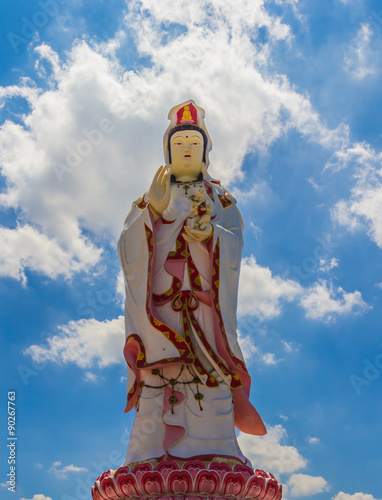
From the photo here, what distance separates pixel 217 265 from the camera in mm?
9508

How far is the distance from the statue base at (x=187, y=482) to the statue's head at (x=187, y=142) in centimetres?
434

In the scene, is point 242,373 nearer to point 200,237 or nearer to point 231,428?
point 231,428

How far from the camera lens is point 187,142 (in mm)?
10500

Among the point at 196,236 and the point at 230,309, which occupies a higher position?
the point at 196,236

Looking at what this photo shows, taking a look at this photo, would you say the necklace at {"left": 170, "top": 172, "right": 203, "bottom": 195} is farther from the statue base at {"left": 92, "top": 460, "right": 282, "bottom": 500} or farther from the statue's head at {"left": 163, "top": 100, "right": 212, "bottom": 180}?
the statue base at {"left": 92, "top": 460, "right": 282, "bottom": 500}

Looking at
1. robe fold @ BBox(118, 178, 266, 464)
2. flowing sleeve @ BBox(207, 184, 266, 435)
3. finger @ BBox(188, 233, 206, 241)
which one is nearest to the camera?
robe fold @ BBox(118, 178, 266, 464)

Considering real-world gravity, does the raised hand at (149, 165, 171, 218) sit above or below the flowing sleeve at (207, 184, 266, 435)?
above

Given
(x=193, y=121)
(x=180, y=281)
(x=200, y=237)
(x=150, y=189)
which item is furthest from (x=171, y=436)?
(x=193, y=121)

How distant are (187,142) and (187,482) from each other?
4.94 meters

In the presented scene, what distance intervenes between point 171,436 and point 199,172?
13.1ft

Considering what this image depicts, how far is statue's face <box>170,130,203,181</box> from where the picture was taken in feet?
34.3

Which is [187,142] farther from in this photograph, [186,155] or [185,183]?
[185,183]

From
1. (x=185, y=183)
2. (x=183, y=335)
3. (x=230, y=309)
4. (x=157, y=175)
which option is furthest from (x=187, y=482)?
(x=185, y=183)

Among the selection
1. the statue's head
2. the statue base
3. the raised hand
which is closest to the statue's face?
the statue's head
